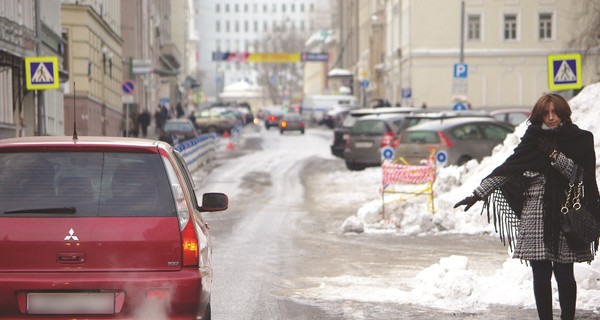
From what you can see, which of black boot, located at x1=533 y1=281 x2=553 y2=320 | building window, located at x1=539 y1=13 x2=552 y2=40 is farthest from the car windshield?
black boot, located at x1=533 y1=281 x2=553 y2=320

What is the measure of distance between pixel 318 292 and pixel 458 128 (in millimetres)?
16647

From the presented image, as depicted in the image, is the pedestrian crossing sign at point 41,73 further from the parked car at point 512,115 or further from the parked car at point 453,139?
the parked car at point 512,115

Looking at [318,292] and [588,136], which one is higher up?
[588,136]

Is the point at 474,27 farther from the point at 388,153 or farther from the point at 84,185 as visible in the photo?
the point at 84,185

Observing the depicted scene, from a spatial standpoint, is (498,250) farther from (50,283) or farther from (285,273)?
(50,283)

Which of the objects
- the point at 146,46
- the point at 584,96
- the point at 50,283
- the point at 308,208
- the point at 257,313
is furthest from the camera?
the point at 146,46

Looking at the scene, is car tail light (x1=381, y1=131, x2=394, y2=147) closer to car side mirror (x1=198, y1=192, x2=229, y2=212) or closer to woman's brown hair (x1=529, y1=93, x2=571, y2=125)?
car side mirror (x1=198, y1=192, x2=229, y2=212)

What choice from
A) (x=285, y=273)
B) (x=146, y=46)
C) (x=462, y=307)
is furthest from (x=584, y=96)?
(x=146, y=46)

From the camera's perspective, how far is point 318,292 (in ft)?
37.1

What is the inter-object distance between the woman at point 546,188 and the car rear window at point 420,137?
1888 cm

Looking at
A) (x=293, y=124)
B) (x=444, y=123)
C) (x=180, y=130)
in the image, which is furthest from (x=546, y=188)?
(x=293, y=124)

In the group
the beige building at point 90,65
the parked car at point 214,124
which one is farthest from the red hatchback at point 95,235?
the parked car at point 214,124

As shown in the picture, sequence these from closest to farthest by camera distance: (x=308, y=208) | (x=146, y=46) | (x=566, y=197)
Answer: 1. (x=566, y=197)
2. (x=308, y=208)
3. (x=146, y=46)

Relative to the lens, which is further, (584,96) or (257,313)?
(584,96)
